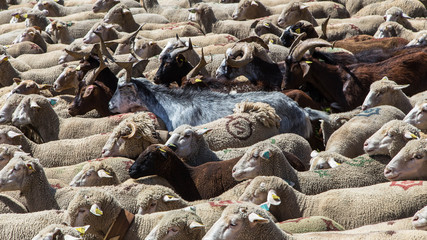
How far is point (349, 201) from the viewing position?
670 cm

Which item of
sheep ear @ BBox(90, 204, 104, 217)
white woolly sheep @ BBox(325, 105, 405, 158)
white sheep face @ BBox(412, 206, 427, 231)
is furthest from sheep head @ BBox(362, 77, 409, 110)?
sheep ear @ BBox(90, 204, 104, 217)

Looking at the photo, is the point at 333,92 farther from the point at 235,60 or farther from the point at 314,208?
the point at 314,208

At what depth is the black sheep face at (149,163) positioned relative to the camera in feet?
25.9

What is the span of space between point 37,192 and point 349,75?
16.0 ft

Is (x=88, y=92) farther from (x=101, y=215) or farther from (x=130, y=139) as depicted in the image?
(x=101, y=215)

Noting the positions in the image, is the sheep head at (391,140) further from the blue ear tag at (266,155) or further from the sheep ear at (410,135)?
the blue ear tag at (266,155)

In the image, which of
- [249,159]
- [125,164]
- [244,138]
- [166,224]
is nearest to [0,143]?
[125,164]

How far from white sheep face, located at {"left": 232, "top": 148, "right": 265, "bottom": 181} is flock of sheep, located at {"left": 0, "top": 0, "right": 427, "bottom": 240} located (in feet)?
0.03

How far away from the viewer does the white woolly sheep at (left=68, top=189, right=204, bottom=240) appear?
6473 millimetres

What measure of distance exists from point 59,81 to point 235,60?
2.88 meters

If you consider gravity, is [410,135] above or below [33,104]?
above

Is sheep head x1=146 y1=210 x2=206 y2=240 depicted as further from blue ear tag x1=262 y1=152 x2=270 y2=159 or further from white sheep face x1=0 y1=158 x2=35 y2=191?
white sheep face x1=0 y1=158 x2=35 y2=191

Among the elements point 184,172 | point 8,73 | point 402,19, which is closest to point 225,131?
point 184,172

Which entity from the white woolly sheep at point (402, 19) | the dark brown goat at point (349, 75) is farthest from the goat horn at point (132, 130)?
the white woolly sheep at point (402, 19)
